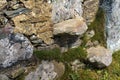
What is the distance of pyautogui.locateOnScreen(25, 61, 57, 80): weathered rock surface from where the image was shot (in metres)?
8.31

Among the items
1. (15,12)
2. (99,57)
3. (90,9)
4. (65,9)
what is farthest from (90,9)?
(15,12)

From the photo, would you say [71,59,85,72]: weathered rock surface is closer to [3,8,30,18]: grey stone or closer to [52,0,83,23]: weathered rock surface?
[52,0,83,23]: weathered rock surface

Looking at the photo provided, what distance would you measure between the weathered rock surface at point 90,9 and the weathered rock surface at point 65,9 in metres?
0.35

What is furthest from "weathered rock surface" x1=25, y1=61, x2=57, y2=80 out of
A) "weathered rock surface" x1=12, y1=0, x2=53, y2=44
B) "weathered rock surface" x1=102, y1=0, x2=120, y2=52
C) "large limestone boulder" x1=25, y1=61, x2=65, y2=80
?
"weathered rock surface" x1=102, y1=0, x2=120, y2=52

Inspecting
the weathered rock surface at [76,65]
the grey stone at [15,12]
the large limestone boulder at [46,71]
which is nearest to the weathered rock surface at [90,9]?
the weathered rock surface at [76,65]

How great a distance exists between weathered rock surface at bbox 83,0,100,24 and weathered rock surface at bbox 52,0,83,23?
0.35 meters

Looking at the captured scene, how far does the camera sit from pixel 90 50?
9.62 metres

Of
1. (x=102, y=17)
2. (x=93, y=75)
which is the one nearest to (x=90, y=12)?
(x=102, y=17)

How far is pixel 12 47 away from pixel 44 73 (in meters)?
1.34

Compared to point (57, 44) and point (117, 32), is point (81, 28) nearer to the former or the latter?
point (57, 44)

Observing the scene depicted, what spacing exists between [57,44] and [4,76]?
1967mm

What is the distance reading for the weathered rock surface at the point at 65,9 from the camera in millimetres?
8844

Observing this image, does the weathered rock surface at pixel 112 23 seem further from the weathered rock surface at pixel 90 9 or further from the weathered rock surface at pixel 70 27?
the weathered rock surface at pixel 70 27

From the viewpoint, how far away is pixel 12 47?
24.9ft
